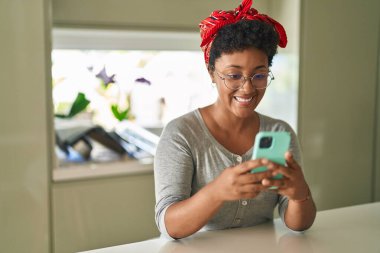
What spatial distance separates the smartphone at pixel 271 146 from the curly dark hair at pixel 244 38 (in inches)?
13.4

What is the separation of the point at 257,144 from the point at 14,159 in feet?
3.84

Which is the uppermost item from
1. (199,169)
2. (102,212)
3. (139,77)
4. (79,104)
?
(139,77)

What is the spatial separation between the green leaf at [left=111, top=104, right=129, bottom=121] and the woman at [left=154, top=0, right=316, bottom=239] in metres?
1.06

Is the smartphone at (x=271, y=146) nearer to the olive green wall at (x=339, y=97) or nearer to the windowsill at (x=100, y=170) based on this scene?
the windowsill at (x=100, y=170)

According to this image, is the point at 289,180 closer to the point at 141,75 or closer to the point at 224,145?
the point at 224,145

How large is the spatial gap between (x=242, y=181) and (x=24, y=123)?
110cm

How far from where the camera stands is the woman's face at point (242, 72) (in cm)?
127

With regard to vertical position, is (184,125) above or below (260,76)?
below

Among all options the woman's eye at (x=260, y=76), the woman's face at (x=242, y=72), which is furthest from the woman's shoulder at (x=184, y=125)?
the woman's eye at (x=260, y=76)

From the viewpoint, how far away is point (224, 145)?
140 centimetres

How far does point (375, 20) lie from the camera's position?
8.39 ft

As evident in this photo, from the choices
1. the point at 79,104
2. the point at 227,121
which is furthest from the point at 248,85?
the point at 79,104

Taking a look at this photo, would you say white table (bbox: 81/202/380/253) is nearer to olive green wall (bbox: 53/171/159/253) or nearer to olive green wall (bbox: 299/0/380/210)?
olive green wall (bbox: 53/171/159/253)

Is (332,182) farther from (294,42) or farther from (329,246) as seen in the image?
(329,246)
